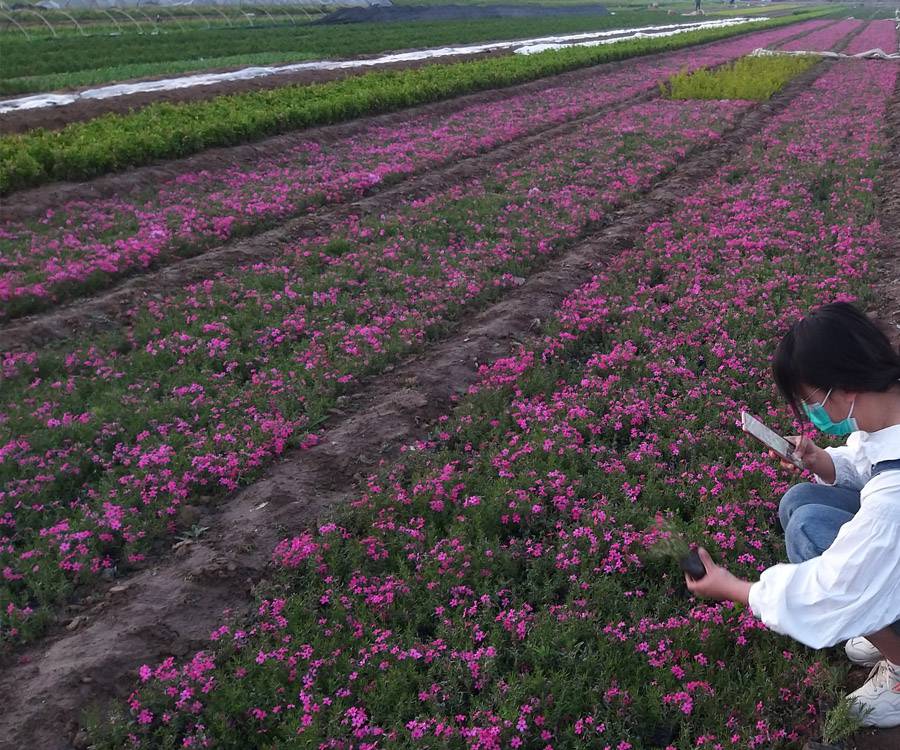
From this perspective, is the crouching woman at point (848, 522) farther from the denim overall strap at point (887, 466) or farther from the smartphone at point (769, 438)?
the smartphone at point (769, 438)

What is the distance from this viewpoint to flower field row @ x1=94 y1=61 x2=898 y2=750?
4047mm

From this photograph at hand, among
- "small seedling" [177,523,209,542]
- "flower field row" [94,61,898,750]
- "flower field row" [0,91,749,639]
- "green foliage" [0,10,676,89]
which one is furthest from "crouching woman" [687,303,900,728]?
"green foliage" [0,10,676,89]

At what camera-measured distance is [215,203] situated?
530 inches

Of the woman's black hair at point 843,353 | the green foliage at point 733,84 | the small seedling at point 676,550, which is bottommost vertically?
the small seedling at point 676,550

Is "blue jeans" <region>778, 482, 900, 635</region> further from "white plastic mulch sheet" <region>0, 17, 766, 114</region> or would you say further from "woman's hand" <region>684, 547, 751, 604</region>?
"white plastic mulch sheet" <region>0, 17, 766, 114</region>

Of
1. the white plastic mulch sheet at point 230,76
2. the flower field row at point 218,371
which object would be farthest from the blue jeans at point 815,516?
the white plastic mulch sheet at point 230,76

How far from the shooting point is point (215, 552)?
17.8ft

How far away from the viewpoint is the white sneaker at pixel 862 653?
407 centimetres

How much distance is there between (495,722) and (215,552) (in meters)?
2.69

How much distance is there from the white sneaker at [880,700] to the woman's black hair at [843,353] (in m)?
1.77

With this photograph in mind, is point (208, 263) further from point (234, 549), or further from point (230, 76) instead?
point (230, 76)

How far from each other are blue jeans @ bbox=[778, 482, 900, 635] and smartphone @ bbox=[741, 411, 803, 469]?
213 mm

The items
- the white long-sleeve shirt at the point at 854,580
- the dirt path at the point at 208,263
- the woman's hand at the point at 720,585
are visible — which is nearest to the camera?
the white long-sleeve shirt at the point at 854,580

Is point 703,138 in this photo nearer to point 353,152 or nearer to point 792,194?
point 792,194
